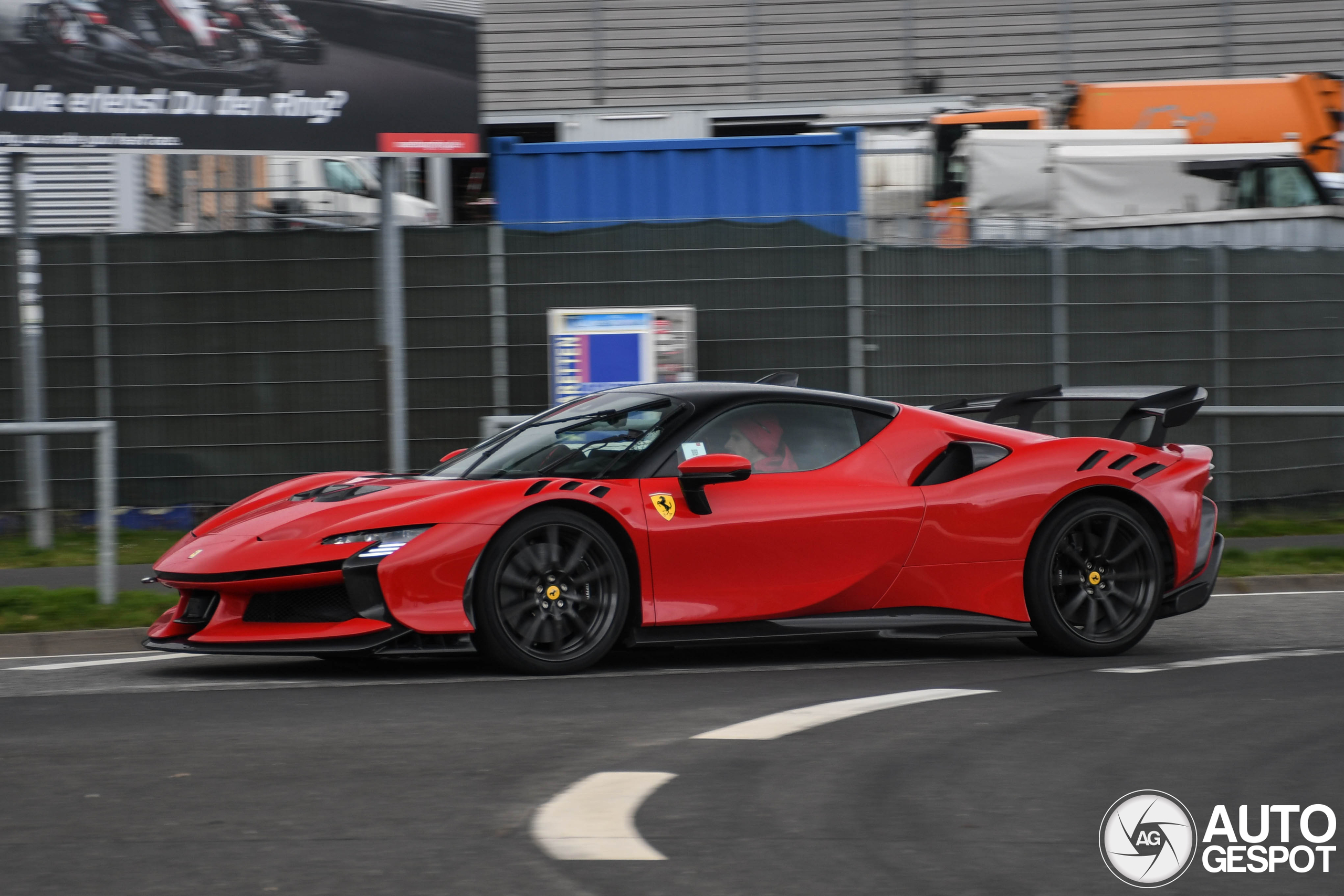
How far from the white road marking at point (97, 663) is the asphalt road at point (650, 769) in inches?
4.8

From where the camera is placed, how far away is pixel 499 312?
41.9 ft

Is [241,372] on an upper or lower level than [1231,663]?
upper

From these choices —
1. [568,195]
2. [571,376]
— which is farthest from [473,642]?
[568,195]

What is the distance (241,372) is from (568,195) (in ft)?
9.83

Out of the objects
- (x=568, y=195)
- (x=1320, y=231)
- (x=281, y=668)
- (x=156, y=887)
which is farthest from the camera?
(x=1320, y=231)

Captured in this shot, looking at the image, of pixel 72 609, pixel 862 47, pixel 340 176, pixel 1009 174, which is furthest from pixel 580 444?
pixel 862 47

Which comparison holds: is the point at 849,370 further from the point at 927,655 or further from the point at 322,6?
the point at 927,655

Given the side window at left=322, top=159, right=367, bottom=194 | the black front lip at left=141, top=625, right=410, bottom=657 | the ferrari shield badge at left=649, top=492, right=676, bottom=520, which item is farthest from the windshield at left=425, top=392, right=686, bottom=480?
the side window at left=322, top=159, right=367, bottom=194

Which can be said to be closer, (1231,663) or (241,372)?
(1231,663)

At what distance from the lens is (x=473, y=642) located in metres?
6.51

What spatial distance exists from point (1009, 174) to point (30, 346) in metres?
11.0

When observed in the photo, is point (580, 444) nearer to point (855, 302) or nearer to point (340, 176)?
point (855, 302)

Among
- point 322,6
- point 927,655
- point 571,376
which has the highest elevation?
point 322,6

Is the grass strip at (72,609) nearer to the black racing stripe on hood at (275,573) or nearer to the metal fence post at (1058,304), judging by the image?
the black racing stripe on hood at (275,573)
